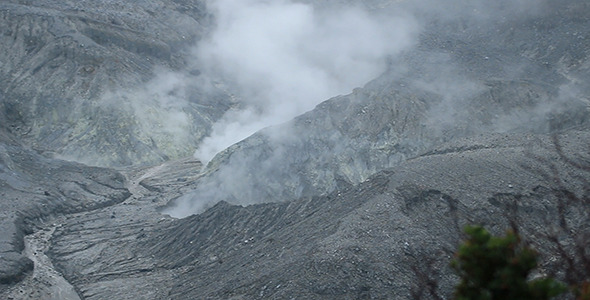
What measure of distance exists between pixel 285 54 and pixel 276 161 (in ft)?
61.4

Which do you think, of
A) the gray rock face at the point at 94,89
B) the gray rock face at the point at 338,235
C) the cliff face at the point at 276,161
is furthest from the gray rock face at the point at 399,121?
the gray rock face at the point at 94,89

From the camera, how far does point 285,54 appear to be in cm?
4684

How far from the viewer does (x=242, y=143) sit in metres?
31.4

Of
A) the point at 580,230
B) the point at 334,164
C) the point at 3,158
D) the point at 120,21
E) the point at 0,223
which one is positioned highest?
the point at 120,21

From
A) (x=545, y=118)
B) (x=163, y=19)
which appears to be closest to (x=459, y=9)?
(x=545, y=118)

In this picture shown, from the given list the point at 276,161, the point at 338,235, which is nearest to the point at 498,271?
the point at 338,235

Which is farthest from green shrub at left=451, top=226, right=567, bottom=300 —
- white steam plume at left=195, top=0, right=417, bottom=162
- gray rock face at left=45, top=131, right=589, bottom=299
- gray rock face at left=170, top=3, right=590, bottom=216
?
white steam plume at left=195, top=0, right=417, bottom=162

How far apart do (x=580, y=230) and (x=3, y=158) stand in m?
23.6

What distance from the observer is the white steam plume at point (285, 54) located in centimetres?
4016

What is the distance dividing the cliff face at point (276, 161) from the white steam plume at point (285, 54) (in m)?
1.45

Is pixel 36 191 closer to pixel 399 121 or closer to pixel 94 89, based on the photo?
pixel 94 89

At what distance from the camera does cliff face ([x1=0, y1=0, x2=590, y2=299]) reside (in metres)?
19.4

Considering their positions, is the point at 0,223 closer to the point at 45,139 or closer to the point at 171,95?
the point at 45,139

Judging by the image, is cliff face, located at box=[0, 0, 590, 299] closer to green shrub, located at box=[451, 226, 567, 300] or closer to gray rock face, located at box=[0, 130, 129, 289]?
gray rock face, located at box=[0, 130, 129, 289]
